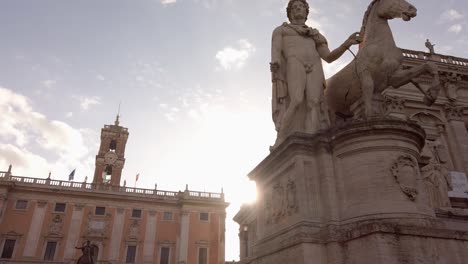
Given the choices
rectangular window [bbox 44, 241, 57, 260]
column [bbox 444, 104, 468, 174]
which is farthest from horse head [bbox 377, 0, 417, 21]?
rectangular window [bbox 44, 241, 57, 260]

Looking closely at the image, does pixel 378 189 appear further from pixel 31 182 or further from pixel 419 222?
pixel 31 182

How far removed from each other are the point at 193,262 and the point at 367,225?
122 feet

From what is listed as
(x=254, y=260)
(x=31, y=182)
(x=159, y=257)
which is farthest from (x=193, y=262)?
(x=254, y=260)

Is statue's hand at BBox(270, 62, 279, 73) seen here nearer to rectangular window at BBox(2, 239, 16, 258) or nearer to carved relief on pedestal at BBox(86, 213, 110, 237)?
carved relief on pedestal at BBox(86, 213, 110, 237)

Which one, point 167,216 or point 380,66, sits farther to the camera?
point 167,216

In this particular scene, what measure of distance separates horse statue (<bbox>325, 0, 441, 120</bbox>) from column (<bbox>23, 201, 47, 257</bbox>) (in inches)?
Result: 1504

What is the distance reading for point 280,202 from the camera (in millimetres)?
5156

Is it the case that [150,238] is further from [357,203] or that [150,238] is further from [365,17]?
[357,203]

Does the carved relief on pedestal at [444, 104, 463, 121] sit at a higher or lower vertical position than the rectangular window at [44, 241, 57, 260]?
higher

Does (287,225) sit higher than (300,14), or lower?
lower

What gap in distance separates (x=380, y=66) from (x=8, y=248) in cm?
3979

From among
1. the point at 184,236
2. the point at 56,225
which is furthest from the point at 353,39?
the point at 56,225

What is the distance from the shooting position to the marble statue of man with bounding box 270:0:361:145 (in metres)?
5.63

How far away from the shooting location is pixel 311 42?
6309 mm
